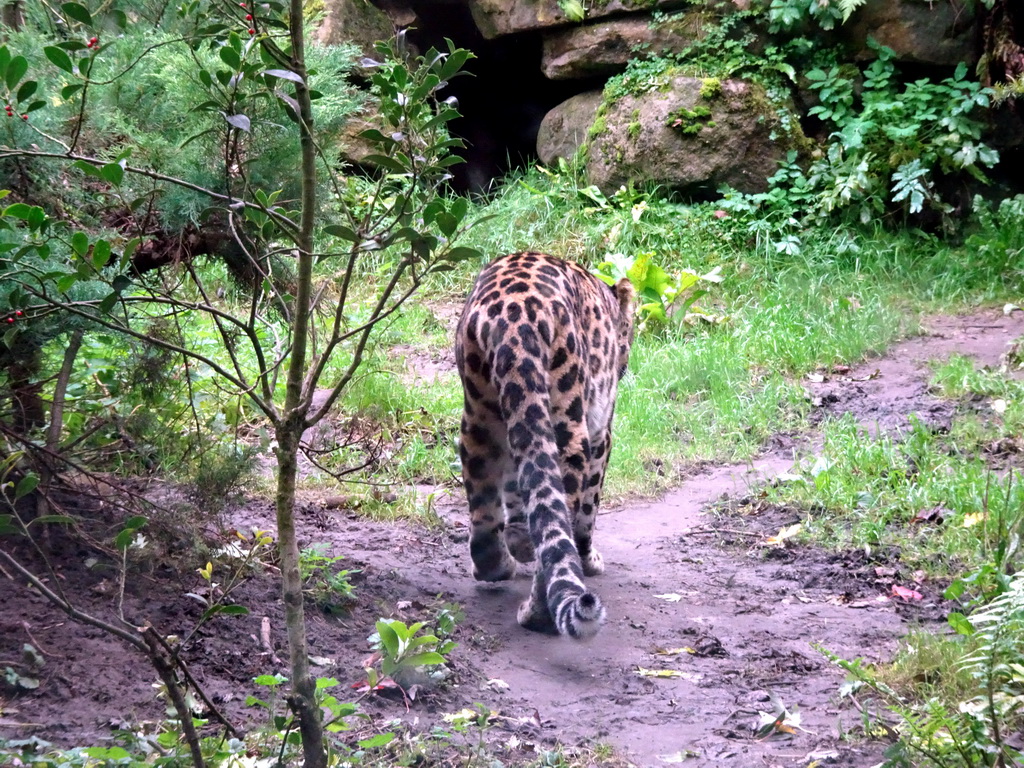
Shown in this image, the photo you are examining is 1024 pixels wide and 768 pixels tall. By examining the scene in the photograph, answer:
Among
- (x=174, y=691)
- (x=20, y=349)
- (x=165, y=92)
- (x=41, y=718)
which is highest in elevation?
(x=165, y=92)

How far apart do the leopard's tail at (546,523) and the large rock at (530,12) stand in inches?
332

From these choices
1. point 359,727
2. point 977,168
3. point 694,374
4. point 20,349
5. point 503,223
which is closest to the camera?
point 359,727

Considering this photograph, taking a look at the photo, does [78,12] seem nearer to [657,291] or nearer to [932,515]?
[932,515]

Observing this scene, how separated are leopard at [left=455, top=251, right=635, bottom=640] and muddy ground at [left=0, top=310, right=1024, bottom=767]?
0.30 meters

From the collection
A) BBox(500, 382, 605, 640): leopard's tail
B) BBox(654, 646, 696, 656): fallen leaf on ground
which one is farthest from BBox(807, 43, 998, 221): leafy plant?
BBox(654, 646, 696, 656): fallen leaf on ground

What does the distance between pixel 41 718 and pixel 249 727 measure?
0.64 m

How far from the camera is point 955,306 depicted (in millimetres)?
9805

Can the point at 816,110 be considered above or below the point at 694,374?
above

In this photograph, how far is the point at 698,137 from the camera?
11.3 metres

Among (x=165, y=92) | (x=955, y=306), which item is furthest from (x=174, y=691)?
(x=955, y=306)

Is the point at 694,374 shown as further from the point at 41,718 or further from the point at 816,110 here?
the point at 41,718

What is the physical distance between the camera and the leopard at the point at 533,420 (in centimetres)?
468

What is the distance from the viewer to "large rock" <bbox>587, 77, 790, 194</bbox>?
1129 centimetres

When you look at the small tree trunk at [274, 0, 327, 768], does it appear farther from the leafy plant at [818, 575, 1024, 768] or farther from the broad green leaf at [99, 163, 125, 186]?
the leafy plant at [818, 575, 1024, 768]
